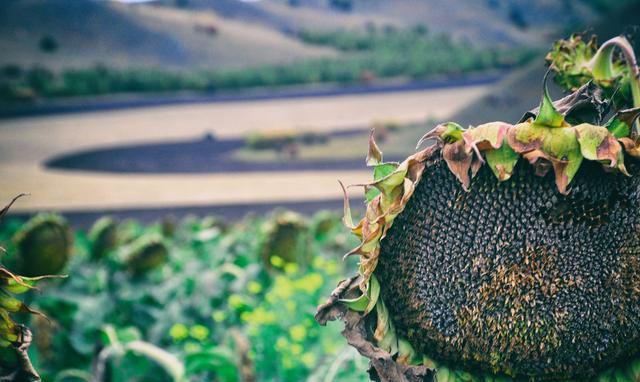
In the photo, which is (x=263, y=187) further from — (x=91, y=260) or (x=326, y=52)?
(x=326, y=52)

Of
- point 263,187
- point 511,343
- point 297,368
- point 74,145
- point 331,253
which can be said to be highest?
point 511,343

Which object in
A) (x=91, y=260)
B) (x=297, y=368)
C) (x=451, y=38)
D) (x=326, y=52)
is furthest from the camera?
(x=451, y=38)

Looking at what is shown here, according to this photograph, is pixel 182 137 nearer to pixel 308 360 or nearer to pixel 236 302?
pixel 236 302

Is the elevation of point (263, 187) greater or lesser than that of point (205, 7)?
greater

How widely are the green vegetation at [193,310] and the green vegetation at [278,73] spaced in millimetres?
22409

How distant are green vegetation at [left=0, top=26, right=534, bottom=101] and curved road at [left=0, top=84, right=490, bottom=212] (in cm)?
209

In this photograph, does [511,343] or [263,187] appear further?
[263,187]

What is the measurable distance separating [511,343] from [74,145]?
831 inches

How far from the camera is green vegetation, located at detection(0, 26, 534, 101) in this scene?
2666 cm

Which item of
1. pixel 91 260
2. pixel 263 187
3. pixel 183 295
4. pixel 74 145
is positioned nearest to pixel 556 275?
pixel 183 295

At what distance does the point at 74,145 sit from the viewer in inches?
821

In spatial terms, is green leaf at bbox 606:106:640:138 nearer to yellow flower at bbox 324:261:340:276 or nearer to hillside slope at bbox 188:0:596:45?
yellow flower at bbox 324:261:340:276

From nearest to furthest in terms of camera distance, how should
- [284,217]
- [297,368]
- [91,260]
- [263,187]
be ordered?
[297,368] < [284,217] < [91,260] < [263,187]

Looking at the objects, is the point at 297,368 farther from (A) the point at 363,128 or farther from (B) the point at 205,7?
(B) the point at 205,7
